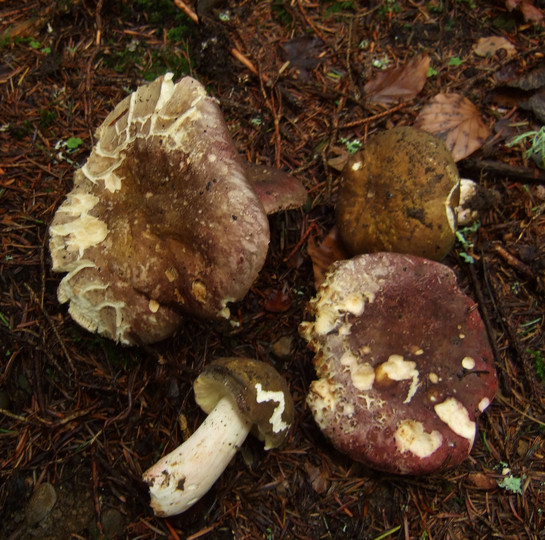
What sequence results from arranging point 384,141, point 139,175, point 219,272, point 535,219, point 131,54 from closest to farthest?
point 219,272 → point 139,175 → point 384,141 → point 535,219 → point 131,54

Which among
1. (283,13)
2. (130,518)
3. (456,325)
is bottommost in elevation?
(130,518)

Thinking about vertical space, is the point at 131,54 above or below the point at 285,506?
above

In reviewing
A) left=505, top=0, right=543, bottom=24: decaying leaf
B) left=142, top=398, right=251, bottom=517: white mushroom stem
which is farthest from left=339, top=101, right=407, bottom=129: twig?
left=142, top=398, right=251, bottom=517: white mushroom stem

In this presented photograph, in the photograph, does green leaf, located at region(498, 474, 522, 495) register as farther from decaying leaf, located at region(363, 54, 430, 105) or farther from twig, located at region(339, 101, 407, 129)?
decaying leaf, located at region(363, 54, 430, 105)

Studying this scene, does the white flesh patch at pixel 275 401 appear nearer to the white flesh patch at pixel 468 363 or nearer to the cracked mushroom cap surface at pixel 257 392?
the cracked mushroom cap surface at pixel 257 392

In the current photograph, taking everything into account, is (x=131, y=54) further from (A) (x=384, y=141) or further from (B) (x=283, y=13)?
(A) (x=384, y=141)

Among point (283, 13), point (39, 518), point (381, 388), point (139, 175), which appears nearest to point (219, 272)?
point (139, 175)

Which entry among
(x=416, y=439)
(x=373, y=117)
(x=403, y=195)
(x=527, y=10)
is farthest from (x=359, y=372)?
(x=527, y=10)

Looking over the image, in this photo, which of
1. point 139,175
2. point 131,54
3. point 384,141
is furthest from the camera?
point 131,54
